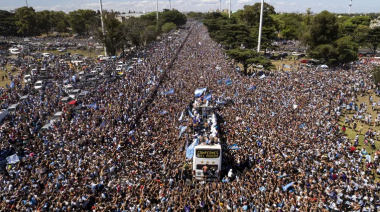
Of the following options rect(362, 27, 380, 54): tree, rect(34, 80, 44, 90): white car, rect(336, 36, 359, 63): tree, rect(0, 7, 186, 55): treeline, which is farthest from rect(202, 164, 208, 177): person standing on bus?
rect(362, 27, 380, 54): tree

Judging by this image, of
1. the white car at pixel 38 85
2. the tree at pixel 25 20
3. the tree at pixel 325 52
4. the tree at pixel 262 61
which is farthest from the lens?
the tree at pixel 25 20

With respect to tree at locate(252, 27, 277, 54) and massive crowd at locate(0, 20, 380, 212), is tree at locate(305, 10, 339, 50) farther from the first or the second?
massive crowd at locate(0, 20, 380, 212)

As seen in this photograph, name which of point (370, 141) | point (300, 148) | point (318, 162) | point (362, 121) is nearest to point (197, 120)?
point (300, 148)

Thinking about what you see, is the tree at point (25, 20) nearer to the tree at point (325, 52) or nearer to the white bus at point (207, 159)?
the tree at point (325, 52)

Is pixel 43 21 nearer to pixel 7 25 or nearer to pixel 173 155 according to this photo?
pixel 7 25

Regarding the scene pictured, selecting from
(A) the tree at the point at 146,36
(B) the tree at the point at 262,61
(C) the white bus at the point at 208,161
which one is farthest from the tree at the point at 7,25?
(C) the white bus at the point at 208,161

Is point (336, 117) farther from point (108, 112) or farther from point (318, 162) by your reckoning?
point (108, 112)
